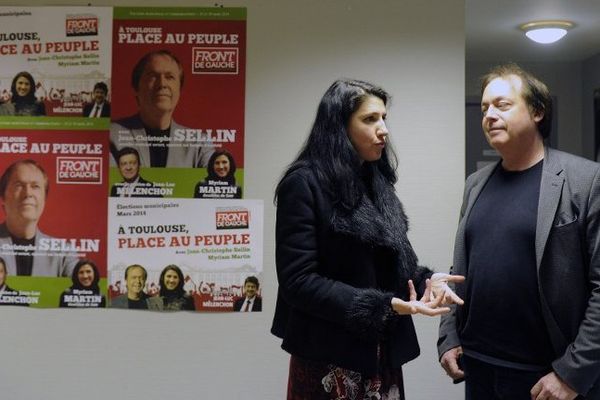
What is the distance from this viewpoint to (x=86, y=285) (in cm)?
317

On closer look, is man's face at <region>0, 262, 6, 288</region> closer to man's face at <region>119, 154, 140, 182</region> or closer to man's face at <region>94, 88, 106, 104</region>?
man's face at <region>119, 154, 140, 182</region>

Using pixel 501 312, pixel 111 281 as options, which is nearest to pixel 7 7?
pixel 111 281

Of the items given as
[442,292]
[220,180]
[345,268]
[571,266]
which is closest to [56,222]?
[220,180]

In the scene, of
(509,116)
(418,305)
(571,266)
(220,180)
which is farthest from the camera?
(220,180)

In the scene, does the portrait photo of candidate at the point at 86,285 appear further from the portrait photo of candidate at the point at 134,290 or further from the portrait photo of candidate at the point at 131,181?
the portrait photo of candidate at the point at 131,181

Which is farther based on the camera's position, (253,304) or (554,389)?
(253,304)

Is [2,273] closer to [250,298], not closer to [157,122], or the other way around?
[157,122]

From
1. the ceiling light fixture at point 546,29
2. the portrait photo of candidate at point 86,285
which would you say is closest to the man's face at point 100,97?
the portrait photo of candidate at point 86,285

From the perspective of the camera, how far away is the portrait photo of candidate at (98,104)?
125 inches

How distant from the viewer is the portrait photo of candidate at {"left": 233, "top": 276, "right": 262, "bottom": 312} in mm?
3168

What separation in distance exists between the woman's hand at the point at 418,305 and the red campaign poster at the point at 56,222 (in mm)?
1848

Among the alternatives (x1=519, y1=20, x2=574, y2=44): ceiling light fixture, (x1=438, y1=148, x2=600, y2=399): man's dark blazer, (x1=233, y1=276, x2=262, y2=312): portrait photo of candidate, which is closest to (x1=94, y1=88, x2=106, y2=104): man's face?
(x1=233, y1=276, x2=262, y2=312): portrait photo of candidate

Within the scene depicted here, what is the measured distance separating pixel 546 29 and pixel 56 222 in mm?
3019

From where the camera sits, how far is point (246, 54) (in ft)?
10.5
